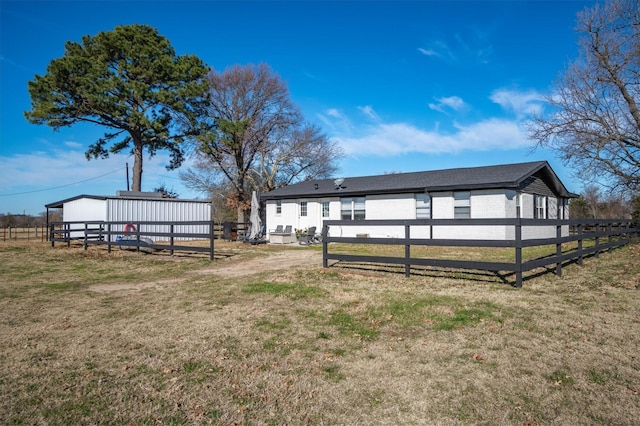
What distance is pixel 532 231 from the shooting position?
18000mm

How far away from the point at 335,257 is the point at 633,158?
1659 centimetres

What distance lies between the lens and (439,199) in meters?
17.9

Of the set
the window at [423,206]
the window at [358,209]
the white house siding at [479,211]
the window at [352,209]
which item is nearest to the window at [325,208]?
the window at [352,209]

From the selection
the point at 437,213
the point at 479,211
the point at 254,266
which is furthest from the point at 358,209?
the point at 254,266

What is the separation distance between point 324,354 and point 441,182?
1584 centimetres

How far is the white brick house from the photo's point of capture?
16.5m

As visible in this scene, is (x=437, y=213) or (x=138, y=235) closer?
(x=138, y=235)

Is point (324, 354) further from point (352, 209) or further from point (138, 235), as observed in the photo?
point (352, 209)

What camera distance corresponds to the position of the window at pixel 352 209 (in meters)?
20.3

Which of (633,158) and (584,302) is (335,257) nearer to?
(584,302)

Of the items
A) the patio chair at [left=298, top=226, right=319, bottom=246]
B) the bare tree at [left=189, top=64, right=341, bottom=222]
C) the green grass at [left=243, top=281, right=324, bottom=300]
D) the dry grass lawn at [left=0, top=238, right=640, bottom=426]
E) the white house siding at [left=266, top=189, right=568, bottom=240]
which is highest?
the bare tree at [left=189, top=64, right=341, bottom=222]

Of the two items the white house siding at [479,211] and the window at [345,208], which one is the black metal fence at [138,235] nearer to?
the window at [345,208]

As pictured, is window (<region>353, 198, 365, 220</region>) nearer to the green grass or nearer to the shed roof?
the shed roof

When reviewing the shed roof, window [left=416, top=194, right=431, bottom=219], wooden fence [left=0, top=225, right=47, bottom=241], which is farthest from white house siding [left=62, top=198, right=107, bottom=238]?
window [left=416, top=194, right=431, bottom=219]
